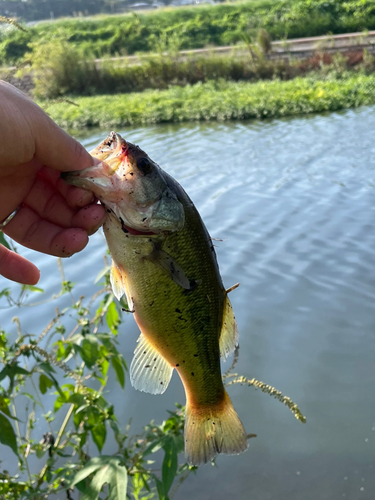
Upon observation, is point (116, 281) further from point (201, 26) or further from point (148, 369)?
point (201, 26)

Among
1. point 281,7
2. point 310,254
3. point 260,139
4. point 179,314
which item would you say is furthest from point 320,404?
point 281,7

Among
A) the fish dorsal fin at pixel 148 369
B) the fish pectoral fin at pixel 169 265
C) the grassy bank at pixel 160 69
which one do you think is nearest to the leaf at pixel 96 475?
the fish dorsal fin at pixel 148 369

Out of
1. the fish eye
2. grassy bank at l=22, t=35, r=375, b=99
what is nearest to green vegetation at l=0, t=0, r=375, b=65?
grassy bank at l=22, t=35, r=375, b=99

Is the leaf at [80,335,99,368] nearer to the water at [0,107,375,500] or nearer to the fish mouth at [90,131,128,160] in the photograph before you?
the water at [0,107,375,500]

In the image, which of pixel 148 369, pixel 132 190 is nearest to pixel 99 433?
pixel 148 369

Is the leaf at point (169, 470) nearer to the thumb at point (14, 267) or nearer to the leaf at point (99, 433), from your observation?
the leaf at point (99, 433)
